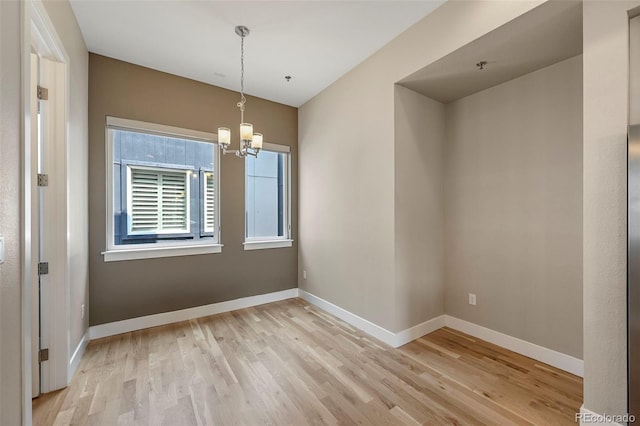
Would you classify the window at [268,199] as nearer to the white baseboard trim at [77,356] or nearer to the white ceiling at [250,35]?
the white ceiling at [250,35]

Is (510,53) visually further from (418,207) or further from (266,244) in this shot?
(266,244)

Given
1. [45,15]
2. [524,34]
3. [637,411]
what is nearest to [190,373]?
[45,15]

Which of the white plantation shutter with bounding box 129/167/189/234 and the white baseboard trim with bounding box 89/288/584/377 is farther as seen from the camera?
the white plantation shutter with bounding box 129/167/189/234

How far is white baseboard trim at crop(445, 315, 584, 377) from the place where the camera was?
227 cm

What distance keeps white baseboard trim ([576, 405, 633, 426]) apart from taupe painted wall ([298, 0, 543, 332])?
139 cm

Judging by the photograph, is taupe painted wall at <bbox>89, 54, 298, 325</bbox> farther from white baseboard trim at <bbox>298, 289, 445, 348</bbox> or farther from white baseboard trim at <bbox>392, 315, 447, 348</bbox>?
white baseboard trim at <bbox>392, 315, 447, 348</bbox>


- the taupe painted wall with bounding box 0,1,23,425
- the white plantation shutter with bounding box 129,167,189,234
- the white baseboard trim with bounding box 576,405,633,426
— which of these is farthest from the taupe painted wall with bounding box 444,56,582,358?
the taupe painted wall with bounding box 0,1,23,425

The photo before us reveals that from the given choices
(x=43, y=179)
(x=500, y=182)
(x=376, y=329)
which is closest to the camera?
(x=43, y=179)

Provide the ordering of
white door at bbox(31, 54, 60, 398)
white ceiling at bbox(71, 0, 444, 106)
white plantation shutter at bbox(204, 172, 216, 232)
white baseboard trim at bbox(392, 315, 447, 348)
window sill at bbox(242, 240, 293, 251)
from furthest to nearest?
window sill at bbox(242, 240, 293, 251) → white plantation shutter at bbox(204, 172, 216, 232) → white baseboard trim at bbox(392, 315, 447, 348) → white ceiling at bbox(71, 0, 444, 106) → white door at bbox(31, 54, 60, 398)

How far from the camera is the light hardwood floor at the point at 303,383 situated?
5.92 feet

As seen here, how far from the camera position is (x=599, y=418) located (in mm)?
1566

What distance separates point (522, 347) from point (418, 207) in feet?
5.39

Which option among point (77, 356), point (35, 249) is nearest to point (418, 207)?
point (35, 249)

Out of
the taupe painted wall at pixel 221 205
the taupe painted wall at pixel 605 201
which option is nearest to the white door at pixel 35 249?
→ the taupe painted wall at pixel 221 205
